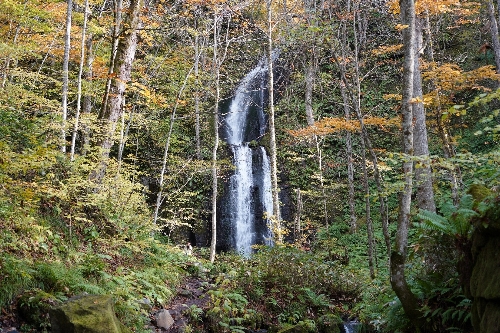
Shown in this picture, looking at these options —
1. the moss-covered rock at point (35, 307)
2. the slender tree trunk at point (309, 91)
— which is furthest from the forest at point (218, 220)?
the slender tree trunk at point (309, 91)

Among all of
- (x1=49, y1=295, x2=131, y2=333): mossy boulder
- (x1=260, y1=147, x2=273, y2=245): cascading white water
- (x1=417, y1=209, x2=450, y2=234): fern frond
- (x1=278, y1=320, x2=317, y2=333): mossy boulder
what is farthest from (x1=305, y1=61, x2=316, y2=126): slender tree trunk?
(x1=49, y1=295, x2=131, y2=333): mossy boulder

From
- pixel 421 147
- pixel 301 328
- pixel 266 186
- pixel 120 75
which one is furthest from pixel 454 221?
pixel 266 186

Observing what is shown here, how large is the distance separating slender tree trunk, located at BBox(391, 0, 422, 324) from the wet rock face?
916 mm

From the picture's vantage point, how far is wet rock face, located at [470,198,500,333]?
9.64ft

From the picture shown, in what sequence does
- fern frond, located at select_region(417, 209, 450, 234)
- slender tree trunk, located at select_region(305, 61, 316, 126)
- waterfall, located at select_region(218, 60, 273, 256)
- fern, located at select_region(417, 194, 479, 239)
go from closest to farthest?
1. fern, located at select_region(417, 194, 479, 239)
2. fern frond, located at select_region(417, 209, 450, 234)
3. waterfall, located at select_region(218, 60, 273, 256)
4. slender tree trunk, located at select_region(305, 61, 316, 126)

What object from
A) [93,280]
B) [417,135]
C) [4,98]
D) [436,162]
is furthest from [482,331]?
[4,98]

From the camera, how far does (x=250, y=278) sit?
323 inches

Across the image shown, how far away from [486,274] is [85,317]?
3.92 m

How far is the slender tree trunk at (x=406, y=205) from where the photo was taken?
4.19 m

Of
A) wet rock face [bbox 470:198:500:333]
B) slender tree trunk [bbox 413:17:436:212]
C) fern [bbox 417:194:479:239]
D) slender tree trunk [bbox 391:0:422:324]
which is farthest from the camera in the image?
slender tree trunk [bbox 413:17:436:212]

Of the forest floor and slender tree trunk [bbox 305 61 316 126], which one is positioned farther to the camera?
slender tree trunk [bbox 305 61 316 126]

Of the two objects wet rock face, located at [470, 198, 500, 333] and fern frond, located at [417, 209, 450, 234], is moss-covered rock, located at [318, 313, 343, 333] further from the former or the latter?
wet rock face, located at [470, 198, 500, 333]

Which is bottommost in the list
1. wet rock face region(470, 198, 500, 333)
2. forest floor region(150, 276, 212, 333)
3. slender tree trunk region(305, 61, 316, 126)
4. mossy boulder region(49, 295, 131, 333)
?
forest floor region(150, 276, 212, 333)

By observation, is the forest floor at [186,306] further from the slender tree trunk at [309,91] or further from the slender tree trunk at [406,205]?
the slender tree trunk at [309,91]
